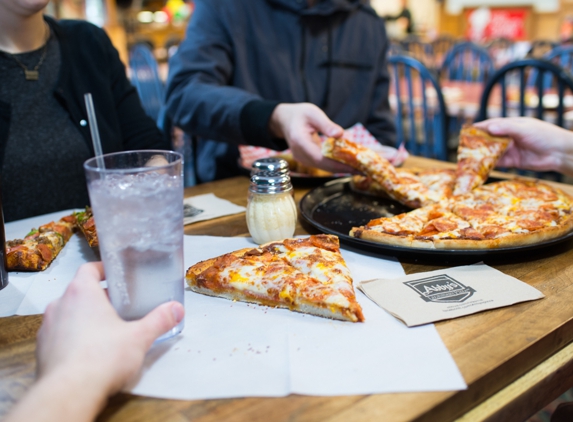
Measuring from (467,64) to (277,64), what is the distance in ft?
13.8

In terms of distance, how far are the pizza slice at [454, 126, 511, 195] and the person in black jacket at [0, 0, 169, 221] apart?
1.22m

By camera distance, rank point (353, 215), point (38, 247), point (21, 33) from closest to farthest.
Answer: point (38, 247) < point (353, 215) < point (21, 33)

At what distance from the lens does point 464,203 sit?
1.48 meters

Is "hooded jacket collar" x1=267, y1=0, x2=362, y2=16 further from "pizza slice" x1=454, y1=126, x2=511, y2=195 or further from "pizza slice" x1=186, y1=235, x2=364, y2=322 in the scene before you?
"pizza slice" x1=186, y1=235, x2=364, y2=322

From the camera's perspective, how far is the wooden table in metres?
0.67

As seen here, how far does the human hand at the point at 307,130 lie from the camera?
160 centimetres

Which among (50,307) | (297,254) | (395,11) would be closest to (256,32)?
(297,254)

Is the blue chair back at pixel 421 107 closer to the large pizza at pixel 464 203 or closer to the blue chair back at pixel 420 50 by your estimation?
the large pizza at pixel 464 203

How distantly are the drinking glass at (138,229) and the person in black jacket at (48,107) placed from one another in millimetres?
1135

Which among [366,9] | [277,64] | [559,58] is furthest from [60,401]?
[559,58]

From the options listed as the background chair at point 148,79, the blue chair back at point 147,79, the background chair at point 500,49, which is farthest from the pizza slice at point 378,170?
the background chair at point 500,49

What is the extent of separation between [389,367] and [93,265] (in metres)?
0.49

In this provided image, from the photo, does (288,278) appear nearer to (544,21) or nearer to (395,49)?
(395,49)

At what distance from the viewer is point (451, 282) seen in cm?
103
